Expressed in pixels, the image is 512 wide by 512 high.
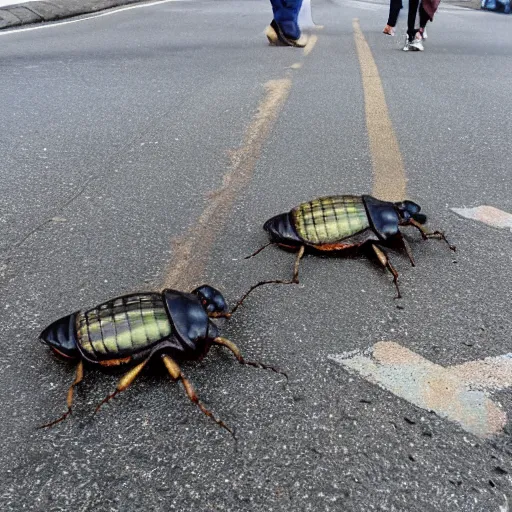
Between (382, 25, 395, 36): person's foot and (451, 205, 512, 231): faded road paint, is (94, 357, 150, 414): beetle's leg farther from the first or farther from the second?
(382, 25, 395, 36): person's foot

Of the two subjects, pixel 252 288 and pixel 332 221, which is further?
pixel 332 221

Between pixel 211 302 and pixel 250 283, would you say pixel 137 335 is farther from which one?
pixel 250 283

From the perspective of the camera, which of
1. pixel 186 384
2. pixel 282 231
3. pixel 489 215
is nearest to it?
pixel 186 384

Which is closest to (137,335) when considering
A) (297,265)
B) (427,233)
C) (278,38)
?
(297,265)

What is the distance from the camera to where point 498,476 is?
1.73 m

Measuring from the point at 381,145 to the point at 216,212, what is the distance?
5.98 feet

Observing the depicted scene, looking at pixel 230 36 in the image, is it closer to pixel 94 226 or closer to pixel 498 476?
pixel 94 226

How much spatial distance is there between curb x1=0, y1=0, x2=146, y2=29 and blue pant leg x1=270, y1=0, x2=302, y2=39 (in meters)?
5.40

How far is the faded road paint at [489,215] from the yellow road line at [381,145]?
1.27ft

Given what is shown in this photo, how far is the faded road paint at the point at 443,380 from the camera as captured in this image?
1.97 m

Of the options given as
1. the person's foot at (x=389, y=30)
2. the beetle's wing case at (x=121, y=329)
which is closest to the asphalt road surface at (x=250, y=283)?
the beetle's wing case at (x=121, y=329)

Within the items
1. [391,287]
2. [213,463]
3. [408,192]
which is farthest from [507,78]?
[213,463]

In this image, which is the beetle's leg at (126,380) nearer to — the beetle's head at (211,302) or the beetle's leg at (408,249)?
the beetle's head at (211,302)

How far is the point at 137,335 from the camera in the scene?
6.60 feet
